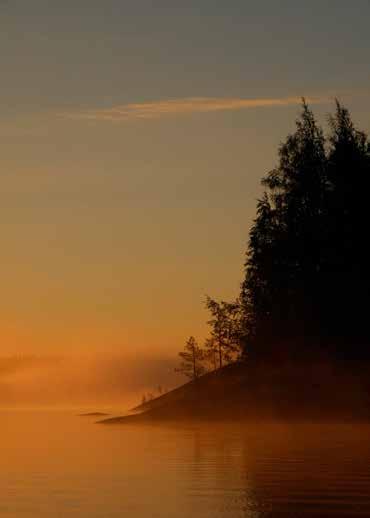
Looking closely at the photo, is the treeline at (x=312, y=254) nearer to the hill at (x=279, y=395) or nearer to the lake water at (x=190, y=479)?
the hill at (x=279, y=395)

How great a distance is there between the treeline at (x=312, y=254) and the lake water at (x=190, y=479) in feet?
69.6

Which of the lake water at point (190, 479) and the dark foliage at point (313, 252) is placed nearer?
the lake water at point (190, 479)

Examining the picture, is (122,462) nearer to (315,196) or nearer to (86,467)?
(86,467)

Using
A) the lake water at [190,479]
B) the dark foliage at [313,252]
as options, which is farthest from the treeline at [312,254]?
the lake water at [190,479]

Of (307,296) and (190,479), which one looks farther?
(307,296)

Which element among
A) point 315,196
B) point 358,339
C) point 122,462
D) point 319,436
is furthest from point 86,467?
point 315,196

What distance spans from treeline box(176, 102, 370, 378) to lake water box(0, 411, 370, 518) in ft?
69.6

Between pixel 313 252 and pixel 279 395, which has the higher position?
pixel 313 252

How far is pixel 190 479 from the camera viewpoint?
2541 cm

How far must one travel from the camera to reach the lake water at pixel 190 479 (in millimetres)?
19203

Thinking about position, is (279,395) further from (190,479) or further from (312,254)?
(190,479)

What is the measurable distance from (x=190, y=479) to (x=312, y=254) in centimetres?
4228

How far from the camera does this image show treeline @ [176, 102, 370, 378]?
63.4 metres

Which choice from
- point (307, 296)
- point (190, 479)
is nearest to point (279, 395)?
point (307, 296)
